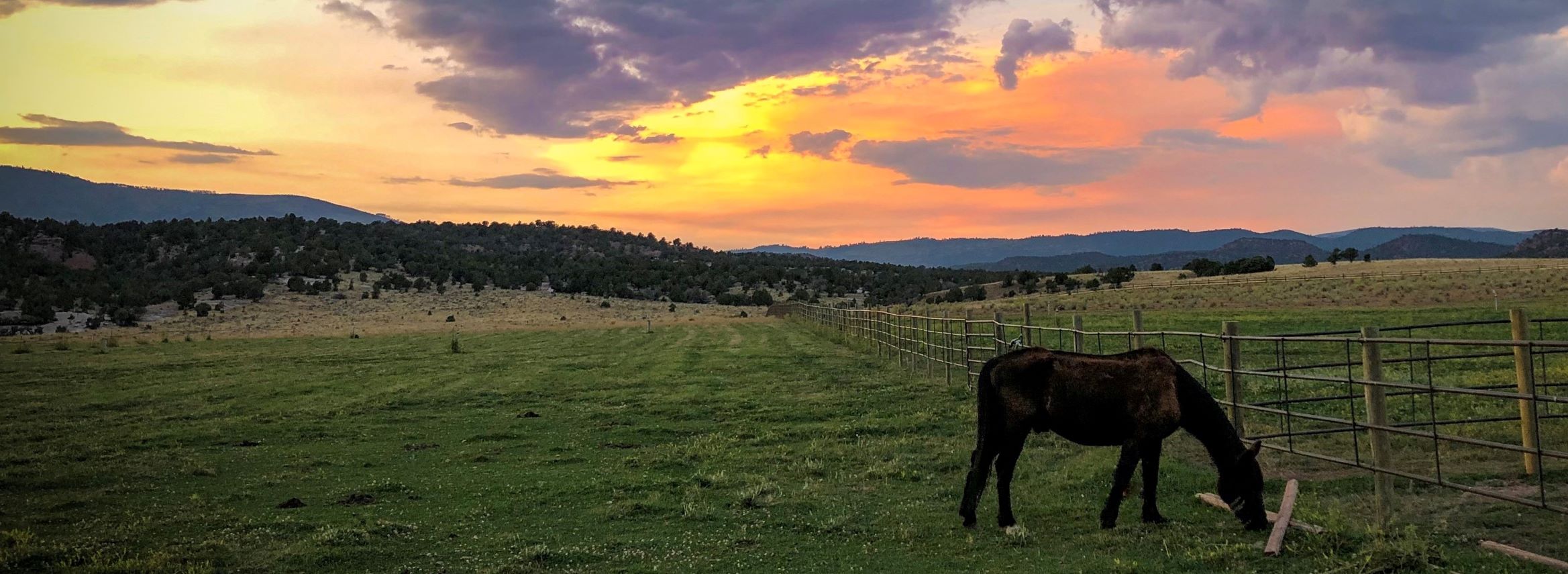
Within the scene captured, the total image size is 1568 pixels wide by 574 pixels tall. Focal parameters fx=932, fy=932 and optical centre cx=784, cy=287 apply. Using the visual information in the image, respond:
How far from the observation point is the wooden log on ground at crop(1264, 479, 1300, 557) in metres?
7.12

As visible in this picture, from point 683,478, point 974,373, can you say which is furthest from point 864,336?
point 683,478

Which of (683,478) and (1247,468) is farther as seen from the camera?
(683,478)

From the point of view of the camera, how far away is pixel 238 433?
1678 centimetres

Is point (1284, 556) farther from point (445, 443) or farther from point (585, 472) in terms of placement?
point (445, 443)

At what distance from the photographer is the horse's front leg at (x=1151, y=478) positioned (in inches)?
321

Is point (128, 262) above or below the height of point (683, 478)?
above

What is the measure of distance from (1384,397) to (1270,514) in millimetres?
1404

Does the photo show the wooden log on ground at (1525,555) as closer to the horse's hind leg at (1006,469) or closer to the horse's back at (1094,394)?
the horse's back at (1094,394)

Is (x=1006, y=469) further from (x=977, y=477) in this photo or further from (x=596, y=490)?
(x=596, y=490)

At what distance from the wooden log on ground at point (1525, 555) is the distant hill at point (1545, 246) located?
18231cm

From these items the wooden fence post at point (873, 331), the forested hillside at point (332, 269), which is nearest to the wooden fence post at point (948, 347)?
the wooden fence post at point (873, 331)

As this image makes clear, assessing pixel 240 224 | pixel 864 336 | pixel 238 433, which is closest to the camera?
pixel 238 433

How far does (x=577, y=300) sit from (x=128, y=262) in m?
41.7

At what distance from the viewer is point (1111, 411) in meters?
8.21
